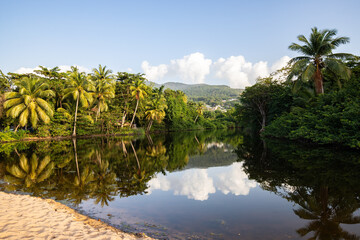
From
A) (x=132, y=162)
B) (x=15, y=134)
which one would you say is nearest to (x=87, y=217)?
(x=132, y=162)

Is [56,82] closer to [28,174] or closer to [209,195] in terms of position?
[28,174]

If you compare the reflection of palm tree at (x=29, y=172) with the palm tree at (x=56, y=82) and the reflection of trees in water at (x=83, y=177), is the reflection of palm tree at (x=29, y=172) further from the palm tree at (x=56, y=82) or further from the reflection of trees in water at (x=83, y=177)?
the palm tree at (x=56, y=82)

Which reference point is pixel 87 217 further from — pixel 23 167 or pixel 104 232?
pixel 23 167

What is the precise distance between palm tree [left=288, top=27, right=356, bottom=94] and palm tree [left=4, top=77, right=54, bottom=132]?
2999 cm

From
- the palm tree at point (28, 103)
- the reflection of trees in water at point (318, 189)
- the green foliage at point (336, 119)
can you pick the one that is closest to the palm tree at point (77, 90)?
the palm tree at point (28, 103)

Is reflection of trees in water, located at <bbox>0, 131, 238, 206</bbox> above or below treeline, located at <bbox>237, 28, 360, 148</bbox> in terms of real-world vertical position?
below

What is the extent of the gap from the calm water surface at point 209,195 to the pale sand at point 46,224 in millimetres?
592

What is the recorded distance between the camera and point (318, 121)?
55.8ft

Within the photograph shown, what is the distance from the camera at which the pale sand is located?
3984 mm

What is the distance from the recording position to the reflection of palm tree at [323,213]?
4.30 m

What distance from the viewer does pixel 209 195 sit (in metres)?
7.47

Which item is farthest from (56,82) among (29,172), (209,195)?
(209,195)

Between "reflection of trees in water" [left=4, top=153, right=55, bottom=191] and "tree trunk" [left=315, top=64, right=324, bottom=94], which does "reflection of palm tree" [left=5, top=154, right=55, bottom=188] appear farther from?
"tree trunk" [left=315, top=64, right=324, bottom=94]

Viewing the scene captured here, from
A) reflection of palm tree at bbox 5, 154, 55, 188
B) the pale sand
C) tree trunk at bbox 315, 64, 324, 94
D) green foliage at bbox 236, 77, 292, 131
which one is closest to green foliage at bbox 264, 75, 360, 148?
tree trunk at bbox 315, 64, 324, 94
